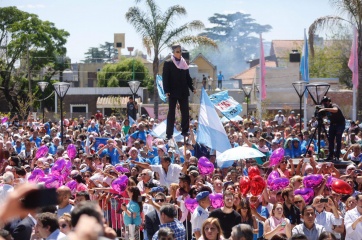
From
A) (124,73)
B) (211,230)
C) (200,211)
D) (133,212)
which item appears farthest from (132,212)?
(124,73)

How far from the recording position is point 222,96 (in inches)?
728

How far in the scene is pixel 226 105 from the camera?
1833cm

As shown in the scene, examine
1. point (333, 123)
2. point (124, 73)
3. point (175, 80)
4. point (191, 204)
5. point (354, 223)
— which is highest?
point (175, 80)

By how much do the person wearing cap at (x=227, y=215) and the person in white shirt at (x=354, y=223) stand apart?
1502mm

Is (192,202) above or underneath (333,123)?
underneath

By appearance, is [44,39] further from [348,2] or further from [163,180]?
[163,180]

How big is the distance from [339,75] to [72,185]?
60114 millimetres

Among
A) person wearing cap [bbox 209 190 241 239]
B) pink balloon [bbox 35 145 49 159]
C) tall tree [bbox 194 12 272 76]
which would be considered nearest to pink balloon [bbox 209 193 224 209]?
person wearing cap [bbox 209 190 241 239]

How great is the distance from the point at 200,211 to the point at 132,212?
1.56 meters

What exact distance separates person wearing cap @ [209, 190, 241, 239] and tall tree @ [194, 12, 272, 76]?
16697cm

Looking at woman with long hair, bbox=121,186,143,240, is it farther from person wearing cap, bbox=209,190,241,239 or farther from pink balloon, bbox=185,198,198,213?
person wearing cap, bbox=209,190,241,239

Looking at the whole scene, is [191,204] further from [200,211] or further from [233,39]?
[233,39]

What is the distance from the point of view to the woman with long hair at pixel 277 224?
1022 cm

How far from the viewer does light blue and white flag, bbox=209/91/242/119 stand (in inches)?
711
